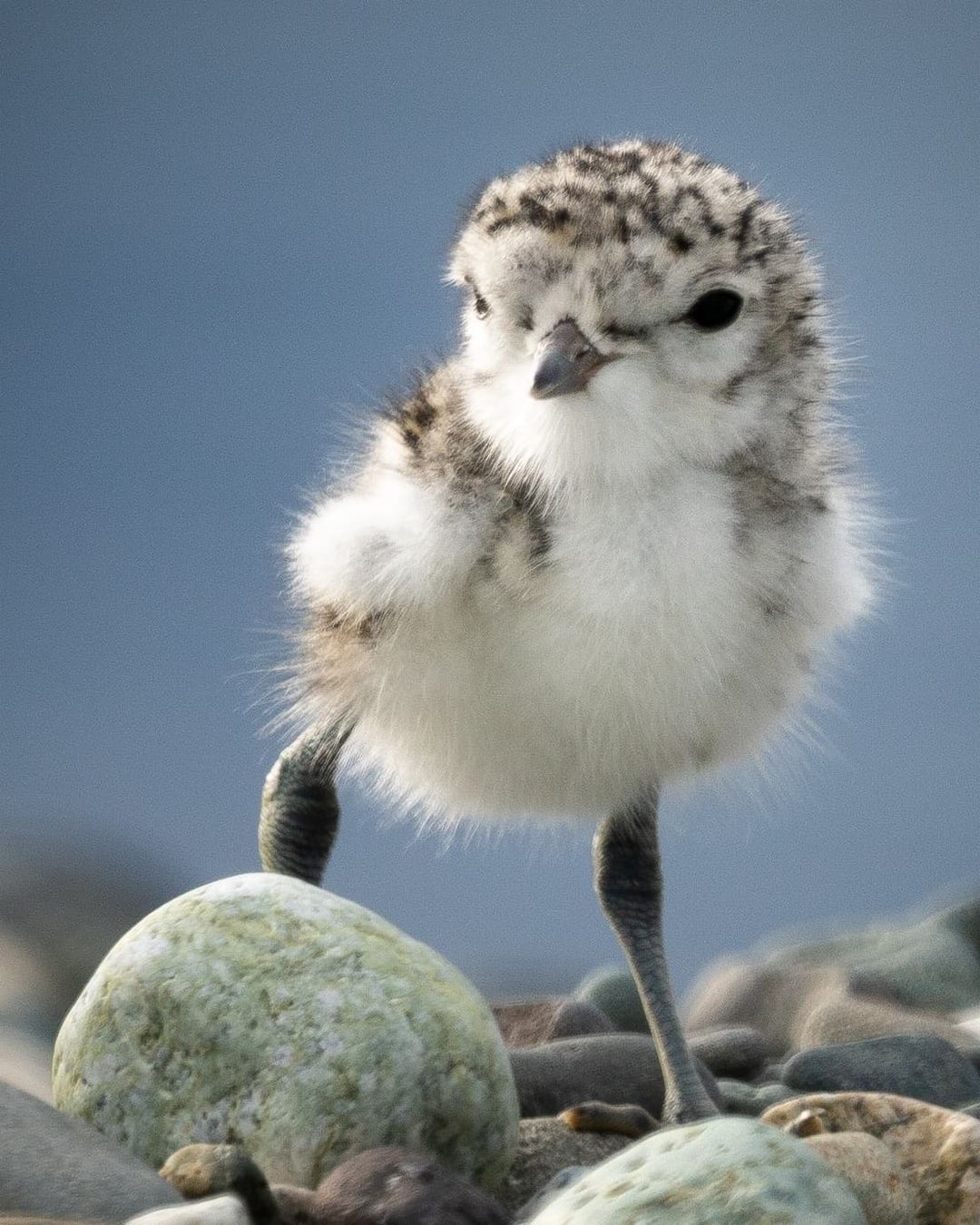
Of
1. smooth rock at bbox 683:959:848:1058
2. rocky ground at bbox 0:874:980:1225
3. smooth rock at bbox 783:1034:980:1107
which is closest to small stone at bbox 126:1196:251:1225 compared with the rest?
rocky ground at bbox 0:874:980:1225

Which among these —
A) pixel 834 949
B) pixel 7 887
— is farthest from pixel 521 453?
pixel 834 949

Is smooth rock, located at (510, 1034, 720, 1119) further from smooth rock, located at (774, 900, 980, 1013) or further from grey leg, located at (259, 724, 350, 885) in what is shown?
smooth rock, located at (774, 900, 980, 1013)

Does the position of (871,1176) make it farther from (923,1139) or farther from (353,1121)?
(353,1121)

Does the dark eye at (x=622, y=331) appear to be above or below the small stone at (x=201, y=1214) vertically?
above

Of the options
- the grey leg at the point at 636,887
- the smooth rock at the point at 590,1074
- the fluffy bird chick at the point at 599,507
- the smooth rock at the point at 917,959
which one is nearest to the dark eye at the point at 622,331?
the fluffy bird chick at the point at 599,507

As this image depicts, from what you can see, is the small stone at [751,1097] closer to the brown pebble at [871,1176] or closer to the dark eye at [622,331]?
the brown pebble at [871,1176]

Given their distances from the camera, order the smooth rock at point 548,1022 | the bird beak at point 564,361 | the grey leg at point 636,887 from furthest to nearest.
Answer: the smooth rock at point 548,1022
the grey leg at point 636,887
the bird beak at point 564,361

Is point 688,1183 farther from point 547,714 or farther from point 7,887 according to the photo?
point 7,887
